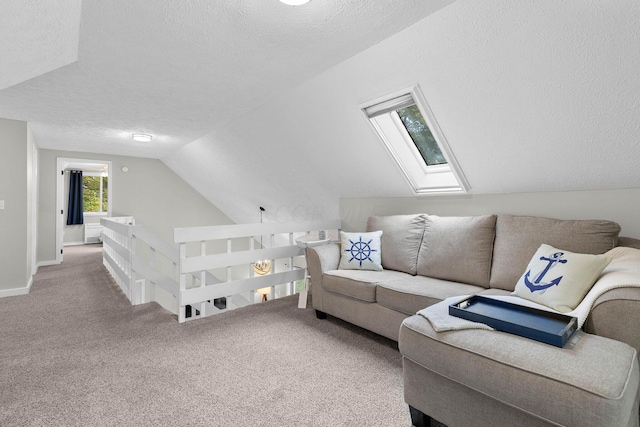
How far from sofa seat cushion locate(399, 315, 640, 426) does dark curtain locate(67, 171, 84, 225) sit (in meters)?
10.2

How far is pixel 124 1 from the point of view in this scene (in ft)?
5.48

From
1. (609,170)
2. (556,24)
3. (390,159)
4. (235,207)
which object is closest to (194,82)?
(390,159)

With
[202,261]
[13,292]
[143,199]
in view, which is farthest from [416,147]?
[143,199]

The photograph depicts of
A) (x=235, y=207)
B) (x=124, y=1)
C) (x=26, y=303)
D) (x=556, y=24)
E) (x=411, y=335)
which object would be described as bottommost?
(x=26, y=303)

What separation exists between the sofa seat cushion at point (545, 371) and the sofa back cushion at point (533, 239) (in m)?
0.87

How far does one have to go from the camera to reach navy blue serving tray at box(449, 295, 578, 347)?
1.20 metres

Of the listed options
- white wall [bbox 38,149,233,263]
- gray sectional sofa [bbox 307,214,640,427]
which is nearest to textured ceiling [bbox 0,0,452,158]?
gray sectional sofa [bbox 307,214,640,427]

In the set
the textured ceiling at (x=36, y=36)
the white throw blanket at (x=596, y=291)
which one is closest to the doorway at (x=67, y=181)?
the textured ceiling at (x=36, y=36)

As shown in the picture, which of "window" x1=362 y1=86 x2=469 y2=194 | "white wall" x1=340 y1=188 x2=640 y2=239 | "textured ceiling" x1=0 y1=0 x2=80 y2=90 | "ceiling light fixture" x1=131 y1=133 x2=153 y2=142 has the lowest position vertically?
"white wall" x1=340 y1=188 x2=640 y2=239

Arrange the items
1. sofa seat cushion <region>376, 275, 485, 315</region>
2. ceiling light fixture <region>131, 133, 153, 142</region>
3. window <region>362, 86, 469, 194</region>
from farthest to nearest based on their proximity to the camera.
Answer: ceiling light fixture <region>131, 133, 153, 142</region> → window <region>362, 86, 469, 194</region> → sofa seat cushion <region>376, 275, 485, 315</region>

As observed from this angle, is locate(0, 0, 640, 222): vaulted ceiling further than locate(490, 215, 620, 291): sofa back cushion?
No

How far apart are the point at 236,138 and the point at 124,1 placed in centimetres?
244

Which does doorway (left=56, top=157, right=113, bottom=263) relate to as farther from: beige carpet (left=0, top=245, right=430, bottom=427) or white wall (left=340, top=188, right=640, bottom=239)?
white wall (left=340, top=188, right=640, bottom=239)

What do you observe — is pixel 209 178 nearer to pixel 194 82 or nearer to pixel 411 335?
pixel 194 82
